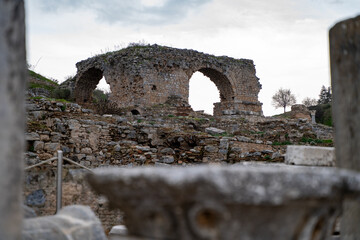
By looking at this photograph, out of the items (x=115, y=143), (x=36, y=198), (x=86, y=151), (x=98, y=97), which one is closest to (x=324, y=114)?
(x=98, y=97)

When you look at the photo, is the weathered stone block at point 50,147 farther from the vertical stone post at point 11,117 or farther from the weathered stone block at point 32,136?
the vertical stone post at point 11,117

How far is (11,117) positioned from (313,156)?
2694 mm

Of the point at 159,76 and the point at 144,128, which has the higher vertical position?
the point at 159,76

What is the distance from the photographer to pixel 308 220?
1737 mm

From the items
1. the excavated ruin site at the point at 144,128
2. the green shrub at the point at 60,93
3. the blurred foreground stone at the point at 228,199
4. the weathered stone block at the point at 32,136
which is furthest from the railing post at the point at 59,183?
the green shrub at the point at 60,93

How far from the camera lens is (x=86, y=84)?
21.8 meters

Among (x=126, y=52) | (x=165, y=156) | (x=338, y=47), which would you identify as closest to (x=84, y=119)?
(x=165, y=156)

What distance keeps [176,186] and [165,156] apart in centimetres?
736

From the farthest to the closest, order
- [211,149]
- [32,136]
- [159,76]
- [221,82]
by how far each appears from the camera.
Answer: [221,82], [159,76], [211,149], [32,136]

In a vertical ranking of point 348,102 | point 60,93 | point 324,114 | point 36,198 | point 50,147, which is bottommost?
point 36,198

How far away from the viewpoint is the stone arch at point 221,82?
21.7 metres

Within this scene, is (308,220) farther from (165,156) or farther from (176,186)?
(165,156)

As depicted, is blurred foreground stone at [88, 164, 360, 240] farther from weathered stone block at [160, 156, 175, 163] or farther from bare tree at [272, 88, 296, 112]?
bare tree at [272, 88, 296, 112]

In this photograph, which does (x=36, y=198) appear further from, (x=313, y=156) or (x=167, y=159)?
(x=167, y=159)
